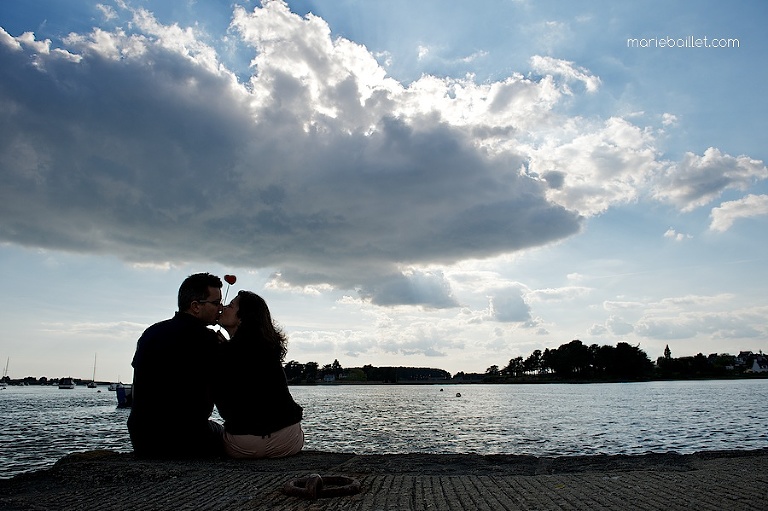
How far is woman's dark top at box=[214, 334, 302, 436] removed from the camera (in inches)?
260

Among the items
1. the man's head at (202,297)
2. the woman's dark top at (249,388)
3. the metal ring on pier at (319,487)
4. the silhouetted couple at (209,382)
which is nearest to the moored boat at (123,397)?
the silhouetted couple at (209,382)

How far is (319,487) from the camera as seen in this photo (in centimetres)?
454

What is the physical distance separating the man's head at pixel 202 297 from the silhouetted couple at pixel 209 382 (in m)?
0.01

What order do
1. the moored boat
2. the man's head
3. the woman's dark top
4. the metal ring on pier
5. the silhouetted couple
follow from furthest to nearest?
1. the moored boat
2. the man's head
3. the woman's dark top
4. the silhouetted couple
5. the metal ring on pier

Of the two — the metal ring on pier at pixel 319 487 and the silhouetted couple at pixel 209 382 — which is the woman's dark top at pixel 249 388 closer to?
the silhouetted couple at pixel 209 382

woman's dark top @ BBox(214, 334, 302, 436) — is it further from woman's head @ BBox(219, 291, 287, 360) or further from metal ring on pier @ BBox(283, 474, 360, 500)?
metal ring on pier @ BBox(283, 474, 360, 500)

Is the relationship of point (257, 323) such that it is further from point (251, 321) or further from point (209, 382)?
point (209, 382)

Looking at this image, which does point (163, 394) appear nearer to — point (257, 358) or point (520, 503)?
point (257, 358)

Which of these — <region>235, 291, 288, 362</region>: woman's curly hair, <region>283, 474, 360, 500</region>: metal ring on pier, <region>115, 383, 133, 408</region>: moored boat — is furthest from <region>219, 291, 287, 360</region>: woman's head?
<region>115, 383, 133, 408</region>: moored boat

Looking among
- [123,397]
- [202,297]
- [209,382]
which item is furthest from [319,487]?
[123,397]

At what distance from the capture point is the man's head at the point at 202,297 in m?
6.90

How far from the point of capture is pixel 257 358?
6.67 meters

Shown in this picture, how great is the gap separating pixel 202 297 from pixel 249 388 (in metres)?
1.33

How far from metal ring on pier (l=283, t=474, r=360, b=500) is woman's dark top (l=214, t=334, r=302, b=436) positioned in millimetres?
2002
